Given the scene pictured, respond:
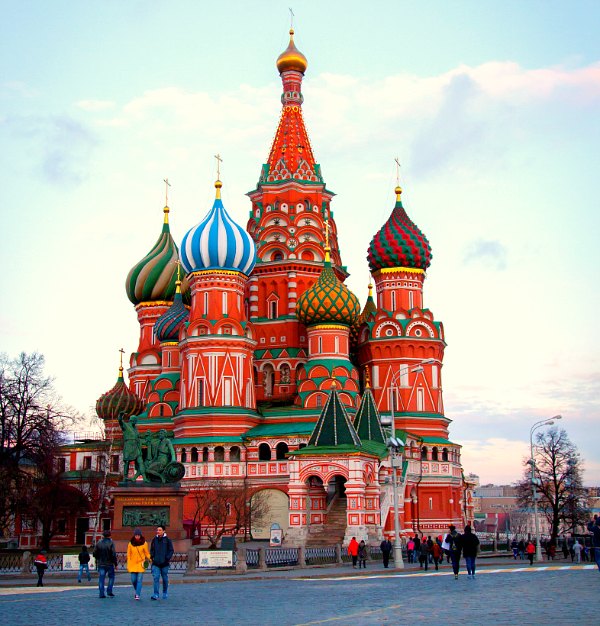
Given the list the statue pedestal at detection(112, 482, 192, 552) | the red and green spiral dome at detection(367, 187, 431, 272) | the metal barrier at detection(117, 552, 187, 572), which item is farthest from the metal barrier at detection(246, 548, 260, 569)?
the red and green spiral dome at detection(367, 187, 431, 272)

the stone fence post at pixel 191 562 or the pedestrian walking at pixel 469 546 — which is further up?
the pedestrian walking at pixel 469 546

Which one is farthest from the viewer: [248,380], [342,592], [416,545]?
[248,380]

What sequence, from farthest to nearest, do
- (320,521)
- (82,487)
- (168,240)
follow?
1. (168,240)
2. (82,487)
3. (320,521)

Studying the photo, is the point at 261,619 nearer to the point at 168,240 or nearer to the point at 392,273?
the point at 392,273

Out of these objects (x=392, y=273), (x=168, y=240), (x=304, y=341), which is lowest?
(x=304, y=341)

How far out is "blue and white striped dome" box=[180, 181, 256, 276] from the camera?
52.3 metres

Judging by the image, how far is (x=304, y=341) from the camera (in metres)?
56.3

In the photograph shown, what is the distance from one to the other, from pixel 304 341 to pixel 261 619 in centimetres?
4278

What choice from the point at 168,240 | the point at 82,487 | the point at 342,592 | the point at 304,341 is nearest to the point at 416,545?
the point at 342,592

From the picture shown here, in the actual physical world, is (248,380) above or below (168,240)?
below

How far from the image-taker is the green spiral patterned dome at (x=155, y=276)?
63.9 m

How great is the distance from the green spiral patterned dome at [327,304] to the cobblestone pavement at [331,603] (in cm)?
2943

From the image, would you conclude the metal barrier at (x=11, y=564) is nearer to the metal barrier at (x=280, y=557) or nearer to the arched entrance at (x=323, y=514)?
the metal barrier at (x=280, y=557)

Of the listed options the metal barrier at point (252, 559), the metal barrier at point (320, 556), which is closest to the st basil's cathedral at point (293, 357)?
the metal barrier at point (320, 556)
